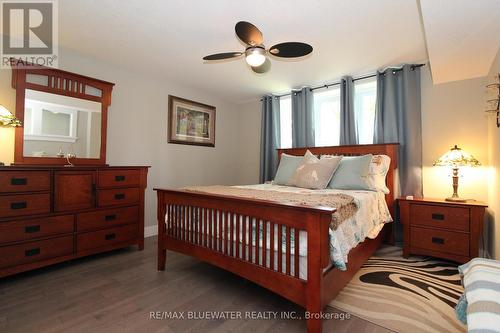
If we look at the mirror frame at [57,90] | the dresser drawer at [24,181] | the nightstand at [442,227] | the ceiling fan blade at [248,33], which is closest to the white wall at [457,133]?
the nightstand at [442,227]

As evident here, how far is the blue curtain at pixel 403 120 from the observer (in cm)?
291

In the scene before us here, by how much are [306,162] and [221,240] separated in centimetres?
159

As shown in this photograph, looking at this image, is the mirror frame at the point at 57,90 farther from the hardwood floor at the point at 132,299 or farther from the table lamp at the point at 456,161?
the table lamp at the point at 456,161

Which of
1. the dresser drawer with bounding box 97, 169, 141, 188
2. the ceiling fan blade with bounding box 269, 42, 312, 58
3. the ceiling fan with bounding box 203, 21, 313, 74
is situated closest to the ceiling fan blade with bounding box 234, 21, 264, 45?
the ceiling fan with bounding box 203, 21, 313, 74

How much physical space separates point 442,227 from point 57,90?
4.21 metres

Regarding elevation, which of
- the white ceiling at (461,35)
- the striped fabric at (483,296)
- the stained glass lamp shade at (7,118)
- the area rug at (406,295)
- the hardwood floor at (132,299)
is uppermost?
the white ceiling at (461,35)

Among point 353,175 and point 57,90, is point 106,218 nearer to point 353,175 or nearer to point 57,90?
point 57,90

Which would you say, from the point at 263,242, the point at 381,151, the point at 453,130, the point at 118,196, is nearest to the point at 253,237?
the point at 263,242

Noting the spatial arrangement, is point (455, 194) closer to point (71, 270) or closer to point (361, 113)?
point (361, 113)

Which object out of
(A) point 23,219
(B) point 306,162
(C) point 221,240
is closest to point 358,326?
(C) point 221,240

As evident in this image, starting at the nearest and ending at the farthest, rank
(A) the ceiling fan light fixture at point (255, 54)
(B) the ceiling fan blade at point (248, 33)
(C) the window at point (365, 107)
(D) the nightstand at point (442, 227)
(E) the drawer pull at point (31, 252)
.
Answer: (B) the ceiling fan blade at point (248, 33)
(A) the ceiling fan light fixture at point (255, 54)
(E) the drawer pull at point (31, 252)
(D) the nightstand at point (442, 227)
(C) the window at point (365, 107)

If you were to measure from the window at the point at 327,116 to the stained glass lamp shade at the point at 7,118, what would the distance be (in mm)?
3534

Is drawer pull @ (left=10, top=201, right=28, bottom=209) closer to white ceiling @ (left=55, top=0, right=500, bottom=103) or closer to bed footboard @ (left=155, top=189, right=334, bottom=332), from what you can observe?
bed footboard @ (left=155, top=189, right=334, bottom=332)

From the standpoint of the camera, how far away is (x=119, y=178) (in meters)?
2.69
